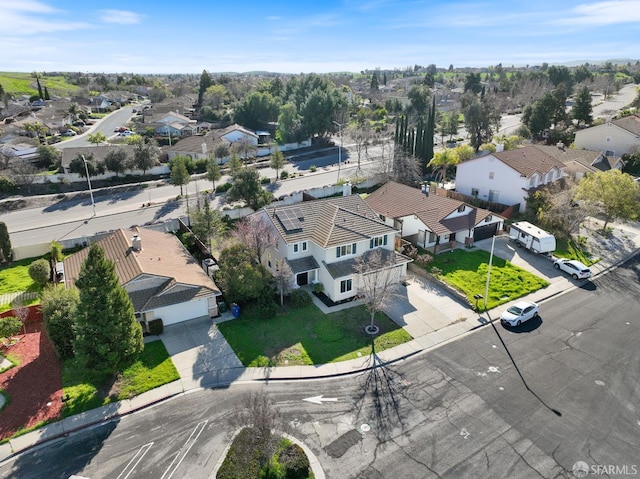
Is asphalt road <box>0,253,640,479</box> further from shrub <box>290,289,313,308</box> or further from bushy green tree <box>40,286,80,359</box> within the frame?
shrub <box>290,289,313,308</box>

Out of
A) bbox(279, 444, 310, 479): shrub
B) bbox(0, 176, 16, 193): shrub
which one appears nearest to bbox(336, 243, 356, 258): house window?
bbox(279, 444, 310, 479): shrub

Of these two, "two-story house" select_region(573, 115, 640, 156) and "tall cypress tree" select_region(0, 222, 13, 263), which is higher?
"two-story house" select_region(573, 115, 640, 156)

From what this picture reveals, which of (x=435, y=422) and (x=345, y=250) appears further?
(x=345, y=250)

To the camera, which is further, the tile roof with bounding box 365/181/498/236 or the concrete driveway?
the tile roof with bounding box 365/181/498/236

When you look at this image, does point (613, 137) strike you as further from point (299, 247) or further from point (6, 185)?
point (6, 185)

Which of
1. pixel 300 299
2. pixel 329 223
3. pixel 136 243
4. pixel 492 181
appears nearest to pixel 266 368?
pixel 300 299
